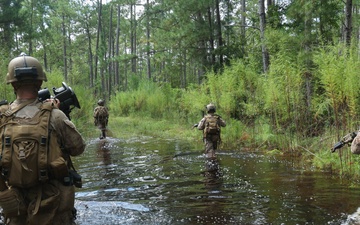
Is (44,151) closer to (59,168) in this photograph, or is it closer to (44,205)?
(59,168)

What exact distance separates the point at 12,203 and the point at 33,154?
46cm

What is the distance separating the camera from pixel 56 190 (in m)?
3.15

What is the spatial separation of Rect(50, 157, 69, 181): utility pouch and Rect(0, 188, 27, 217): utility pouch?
0.34 metres

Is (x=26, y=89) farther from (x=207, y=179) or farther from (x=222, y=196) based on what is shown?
(x=207, y=179)

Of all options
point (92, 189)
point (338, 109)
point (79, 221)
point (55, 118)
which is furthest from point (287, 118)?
point (55, 118)

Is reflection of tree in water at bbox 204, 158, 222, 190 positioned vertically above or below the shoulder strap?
below

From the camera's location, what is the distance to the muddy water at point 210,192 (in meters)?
5.73

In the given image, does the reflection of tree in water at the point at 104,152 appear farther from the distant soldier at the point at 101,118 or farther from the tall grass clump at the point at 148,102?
the tall grass clump at the point at 148,102

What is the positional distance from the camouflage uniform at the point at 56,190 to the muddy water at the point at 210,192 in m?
2.48

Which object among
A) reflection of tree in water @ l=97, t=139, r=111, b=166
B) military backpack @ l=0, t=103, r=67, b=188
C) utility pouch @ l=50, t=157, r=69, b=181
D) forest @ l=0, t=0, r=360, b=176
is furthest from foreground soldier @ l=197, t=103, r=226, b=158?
military backpack @ l=0, t=103, r=67, b=188

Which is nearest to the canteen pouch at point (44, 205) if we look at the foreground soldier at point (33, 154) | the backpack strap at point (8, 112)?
the foreground soldier at point (33, 154)

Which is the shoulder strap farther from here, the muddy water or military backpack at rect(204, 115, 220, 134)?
military backpack at rect(204, 115, 220, 134)

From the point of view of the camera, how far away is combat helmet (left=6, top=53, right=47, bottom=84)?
10.1 ft

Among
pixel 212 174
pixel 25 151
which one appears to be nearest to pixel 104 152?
pixel 212 174
